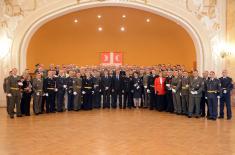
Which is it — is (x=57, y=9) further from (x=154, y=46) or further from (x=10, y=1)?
(x=154, y=46)

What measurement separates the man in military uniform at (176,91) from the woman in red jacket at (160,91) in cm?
59

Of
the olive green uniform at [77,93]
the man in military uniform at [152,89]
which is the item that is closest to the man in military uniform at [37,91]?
the olive green uniform at [77,93]

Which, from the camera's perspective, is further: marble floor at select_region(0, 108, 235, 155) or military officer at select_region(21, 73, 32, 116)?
military officer at select_region(21, 73, 32, 116)

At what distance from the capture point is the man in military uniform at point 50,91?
465 inches

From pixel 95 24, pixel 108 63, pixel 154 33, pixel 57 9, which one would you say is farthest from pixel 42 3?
pixel 154 33

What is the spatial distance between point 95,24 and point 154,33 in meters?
3.46

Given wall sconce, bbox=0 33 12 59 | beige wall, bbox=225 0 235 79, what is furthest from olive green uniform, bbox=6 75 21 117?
beige wall, bbox=225 0 235 79

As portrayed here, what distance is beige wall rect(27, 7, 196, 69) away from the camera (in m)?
17.6

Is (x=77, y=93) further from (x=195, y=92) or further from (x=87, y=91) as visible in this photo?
(x=195, y=92)

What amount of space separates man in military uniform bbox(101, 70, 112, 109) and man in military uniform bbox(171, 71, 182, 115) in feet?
8.94

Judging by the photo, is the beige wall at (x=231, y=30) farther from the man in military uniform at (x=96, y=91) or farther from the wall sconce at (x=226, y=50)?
the man in military uniform at (x=96, y=91)

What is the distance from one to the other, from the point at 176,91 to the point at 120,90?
258cm

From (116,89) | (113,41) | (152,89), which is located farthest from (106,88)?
(113,41)

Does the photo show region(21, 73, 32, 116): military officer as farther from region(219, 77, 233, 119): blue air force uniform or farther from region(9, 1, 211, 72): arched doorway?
region(219, 77, 233, 119): blue air force uniform
